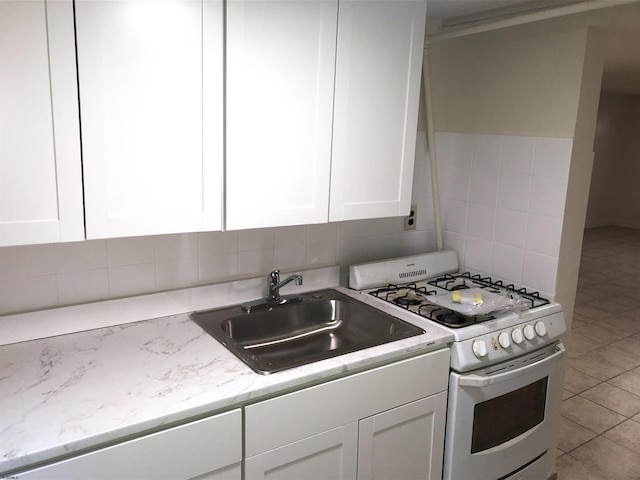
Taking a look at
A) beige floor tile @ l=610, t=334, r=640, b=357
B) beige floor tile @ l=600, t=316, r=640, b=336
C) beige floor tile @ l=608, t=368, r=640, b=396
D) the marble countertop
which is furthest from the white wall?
beige floor tile @ l=600, t=316, r=640, b=336

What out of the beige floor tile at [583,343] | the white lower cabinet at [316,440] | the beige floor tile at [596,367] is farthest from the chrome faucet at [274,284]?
the beige floor tile at [583,343]

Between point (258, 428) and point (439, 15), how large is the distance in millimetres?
1807

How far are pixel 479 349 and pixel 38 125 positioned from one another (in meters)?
1.56

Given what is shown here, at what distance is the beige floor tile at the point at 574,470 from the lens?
8.76ft

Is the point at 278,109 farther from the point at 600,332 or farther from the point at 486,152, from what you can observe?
the point at 600,332

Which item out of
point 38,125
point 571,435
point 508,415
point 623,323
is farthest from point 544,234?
point 623,323

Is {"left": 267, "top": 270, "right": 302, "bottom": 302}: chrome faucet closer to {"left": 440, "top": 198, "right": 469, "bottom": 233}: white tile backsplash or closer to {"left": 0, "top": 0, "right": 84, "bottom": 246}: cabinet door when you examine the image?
{"left": 0, "top": 0, "right": 84, "bottom": 246}: cabinet door

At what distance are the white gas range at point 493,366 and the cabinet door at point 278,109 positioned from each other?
2.12 feet

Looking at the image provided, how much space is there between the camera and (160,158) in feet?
5.09

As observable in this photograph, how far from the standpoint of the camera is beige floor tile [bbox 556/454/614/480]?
2.67 metres

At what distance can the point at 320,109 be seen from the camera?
71.6 inches

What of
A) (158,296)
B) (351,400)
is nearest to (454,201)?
(351,400)

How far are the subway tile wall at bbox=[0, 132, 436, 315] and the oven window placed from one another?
2.62ft

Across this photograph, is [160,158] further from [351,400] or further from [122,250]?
[351,400]
